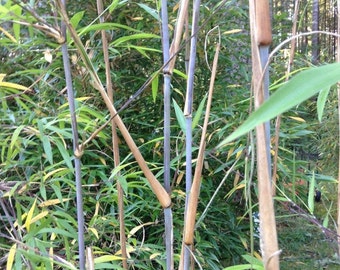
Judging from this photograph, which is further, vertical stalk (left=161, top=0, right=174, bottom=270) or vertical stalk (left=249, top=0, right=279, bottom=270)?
vertical stalk (left=161, top=0, right=174, bottom=270)

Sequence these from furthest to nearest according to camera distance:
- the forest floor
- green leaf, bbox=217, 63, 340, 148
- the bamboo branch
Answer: the forest floor < the bamboo branch < green leaf, bbox=217, 63, 340, 148

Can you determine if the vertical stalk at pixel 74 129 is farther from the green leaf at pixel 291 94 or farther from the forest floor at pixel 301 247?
the forest floor at pixel 301 247

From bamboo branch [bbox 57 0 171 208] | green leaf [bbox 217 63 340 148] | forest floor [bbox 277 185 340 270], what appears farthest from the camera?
forest floor [bbox 277 185 340 270]

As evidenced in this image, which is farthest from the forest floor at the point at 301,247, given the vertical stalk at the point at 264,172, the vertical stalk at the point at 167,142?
the vertical stalk at the point at 264,172

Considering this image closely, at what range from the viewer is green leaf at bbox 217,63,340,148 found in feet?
0.53

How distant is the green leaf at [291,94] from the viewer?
0.53 ft

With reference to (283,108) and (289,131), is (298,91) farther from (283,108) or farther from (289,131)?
(289,131)

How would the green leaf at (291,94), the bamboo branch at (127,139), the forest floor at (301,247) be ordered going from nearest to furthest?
the green leaf at (291,94) < the bamboo branch at (127,139) < the forest floor at (301,247)

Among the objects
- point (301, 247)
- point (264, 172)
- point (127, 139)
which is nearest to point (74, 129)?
point (127, 139)

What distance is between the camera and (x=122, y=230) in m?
0.58

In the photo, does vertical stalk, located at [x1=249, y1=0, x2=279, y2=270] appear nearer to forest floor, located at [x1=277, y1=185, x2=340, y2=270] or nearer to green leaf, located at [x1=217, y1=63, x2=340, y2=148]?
green leaf, located at [x1=217, y1=63, x2=340, y2=148]

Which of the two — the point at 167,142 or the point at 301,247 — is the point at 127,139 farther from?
the point at 301,247

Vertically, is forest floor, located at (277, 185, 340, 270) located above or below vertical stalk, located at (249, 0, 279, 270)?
below

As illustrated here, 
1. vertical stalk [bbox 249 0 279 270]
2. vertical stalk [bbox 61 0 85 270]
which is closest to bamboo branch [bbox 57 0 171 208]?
vertical stalk [bbox 61 0 85 270]
